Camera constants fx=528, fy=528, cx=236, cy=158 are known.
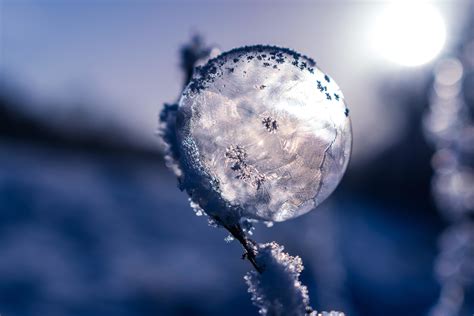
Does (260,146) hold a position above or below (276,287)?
above

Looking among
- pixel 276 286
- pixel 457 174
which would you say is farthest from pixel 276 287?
pixel 457 174

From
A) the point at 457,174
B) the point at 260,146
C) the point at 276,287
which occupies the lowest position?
the point at 276,287

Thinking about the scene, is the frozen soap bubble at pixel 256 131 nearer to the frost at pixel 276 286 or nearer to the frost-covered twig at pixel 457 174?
the frost at pixel 276 286

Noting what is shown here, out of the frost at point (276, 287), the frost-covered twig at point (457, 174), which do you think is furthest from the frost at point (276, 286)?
the frost-covered twig at point (457, 174)

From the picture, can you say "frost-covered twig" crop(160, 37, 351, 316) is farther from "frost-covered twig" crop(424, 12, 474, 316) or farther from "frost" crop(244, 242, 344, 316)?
"frost-covered twig" crop(424, 12, 474, 316)

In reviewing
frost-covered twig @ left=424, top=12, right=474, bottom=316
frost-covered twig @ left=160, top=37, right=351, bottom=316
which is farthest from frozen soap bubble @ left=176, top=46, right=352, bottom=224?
frost-covered twig @ left=424, top=12, right=474, bottom=316

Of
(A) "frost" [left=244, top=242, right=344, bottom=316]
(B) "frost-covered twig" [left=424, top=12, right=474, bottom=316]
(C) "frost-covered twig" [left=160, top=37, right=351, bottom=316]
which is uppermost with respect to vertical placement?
(B) "frost-covered twig" [left=424, top=12, right=474, bottom=316]

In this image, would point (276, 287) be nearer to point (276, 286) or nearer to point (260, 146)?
point (276, 286)

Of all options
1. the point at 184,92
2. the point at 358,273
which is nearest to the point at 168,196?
the point at 358,273
